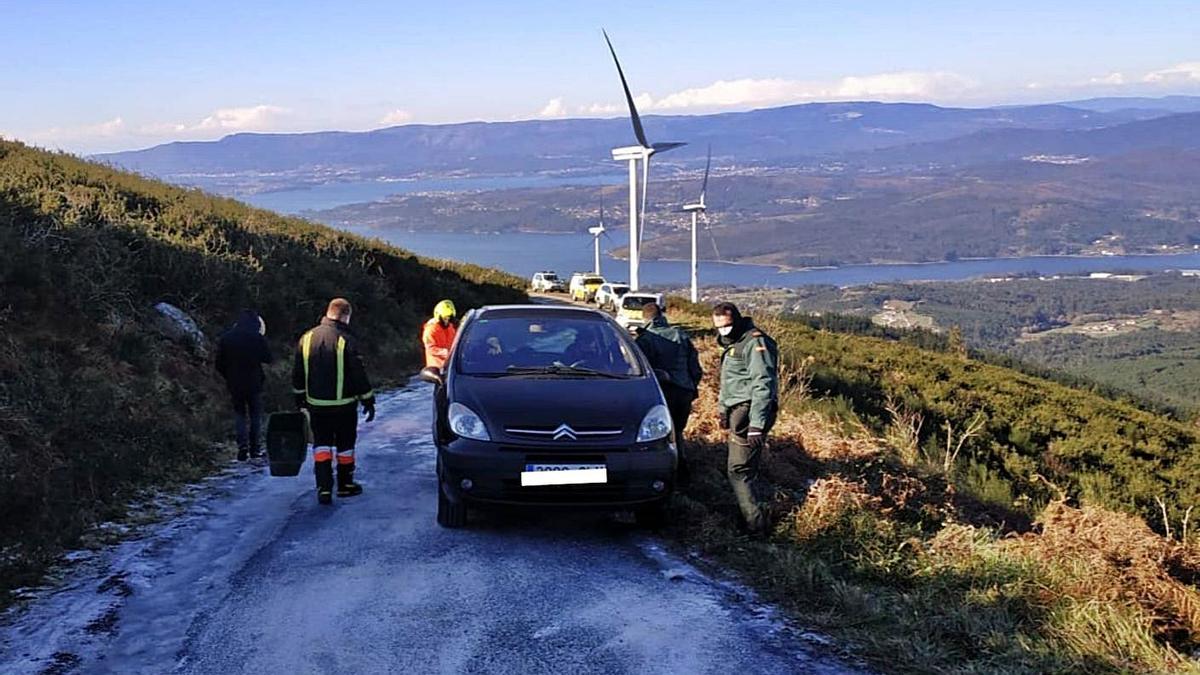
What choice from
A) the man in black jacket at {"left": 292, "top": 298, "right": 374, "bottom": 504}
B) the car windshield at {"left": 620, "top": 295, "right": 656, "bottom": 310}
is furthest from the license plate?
the car windshield at {"left": 620, "top": 295, "right": 656, "bottom": 310}

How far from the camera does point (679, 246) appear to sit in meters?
168

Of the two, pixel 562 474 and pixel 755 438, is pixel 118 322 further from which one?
pixel 755 438

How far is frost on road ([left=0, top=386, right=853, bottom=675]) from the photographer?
15.2 ft

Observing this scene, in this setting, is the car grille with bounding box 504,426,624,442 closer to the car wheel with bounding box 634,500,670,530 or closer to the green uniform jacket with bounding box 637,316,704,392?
the car wheel with bounding box 634,500,670,530

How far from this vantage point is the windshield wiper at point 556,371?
7512 mm

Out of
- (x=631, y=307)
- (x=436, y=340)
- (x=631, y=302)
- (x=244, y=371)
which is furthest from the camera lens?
(x=631, y=302)

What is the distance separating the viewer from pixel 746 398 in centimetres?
707

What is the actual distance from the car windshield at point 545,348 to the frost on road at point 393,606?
1111 millimetres

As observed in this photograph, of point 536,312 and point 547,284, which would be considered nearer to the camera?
point 536,312

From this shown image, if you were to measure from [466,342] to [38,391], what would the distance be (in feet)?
14.0

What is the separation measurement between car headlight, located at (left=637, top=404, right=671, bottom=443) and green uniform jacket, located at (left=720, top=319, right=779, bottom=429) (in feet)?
1.63

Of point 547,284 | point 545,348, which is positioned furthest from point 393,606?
point 547,284

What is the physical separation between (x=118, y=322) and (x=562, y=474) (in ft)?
26.1

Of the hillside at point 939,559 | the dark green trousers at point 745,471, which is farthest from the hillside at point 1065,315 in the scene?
the dark green trousers at point 745,471
